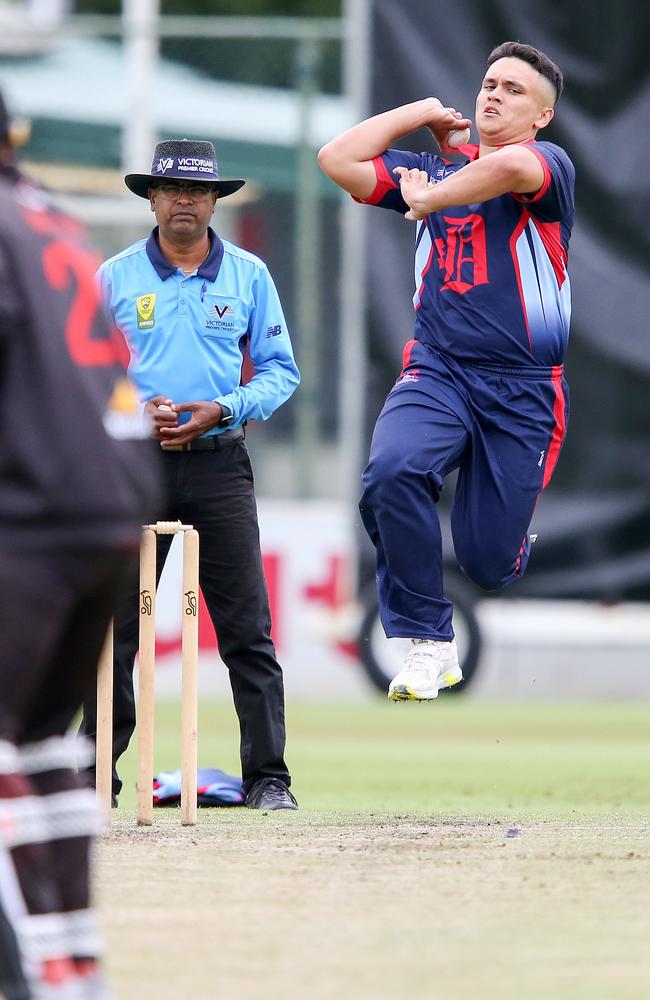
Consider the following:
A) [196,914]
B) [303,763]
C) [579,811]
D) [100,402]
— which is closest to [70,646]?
[100,402]

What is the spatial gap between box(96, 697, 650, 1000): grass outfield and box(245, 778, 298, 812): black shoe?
104 millimetres

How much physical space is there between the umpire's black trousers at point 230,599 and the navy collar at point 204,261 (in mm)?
573

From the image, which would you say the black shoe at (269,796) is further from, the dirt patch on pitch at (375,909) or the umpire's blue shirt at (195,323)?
the umpire's blue shirt at (195,323)

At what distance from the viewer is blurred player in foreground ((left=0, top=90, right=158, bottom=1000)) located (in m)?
3.35

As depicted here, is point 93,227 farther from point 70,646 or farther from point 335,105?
point 70,646

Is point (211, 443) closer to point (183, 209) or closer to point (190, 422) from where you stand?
point (190, 422)

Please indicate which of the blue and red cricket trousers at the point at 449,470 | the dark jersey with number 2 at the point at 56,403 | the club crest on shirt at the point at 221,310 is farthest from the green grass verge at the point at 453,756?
the dark jersey with number 2 at the point at 56,403

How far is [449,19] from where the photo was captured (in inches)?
485

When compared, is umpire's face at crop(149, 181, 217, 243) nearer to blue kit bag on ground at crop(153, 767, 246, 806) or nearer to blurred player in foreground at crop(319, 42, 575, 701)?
blurred player in foreground at crop(319, 42, 575, 701)

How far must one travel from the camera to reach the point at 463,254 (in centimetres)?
620

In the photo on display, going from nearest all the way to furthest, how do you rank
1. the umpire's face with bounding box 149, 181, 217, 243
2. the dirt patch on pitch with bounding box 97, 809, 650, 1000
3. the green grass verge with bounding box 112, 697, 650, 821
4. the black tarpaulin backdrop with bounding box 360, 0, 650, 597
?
the dirt patch on pitch with bounding box 97, 809, 650, 1000
the umpire's face with bounding box 149, 181, 217, 243
the green grass verge with bounding box 112, 697, 650, 821
the black tarpaulin backdrop with bounding box 360, 0, 650, 597

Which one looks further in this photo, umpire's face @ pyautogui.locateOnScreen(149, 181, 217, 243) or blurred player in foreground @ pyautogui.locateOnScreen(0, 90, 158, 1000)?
umpire's face @ pyautogui.locateOnScreen(149, 181, 217, 243)

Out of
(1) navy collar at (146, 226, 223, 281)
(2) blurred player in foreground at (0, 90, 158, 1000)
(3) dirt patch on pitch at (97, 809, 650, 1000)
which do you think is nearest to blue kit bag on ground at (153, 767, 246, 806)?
(3) dirt patch on pitch at (97, 809, 650, 1000)

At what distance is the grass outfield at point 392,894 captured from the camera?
379 cm
